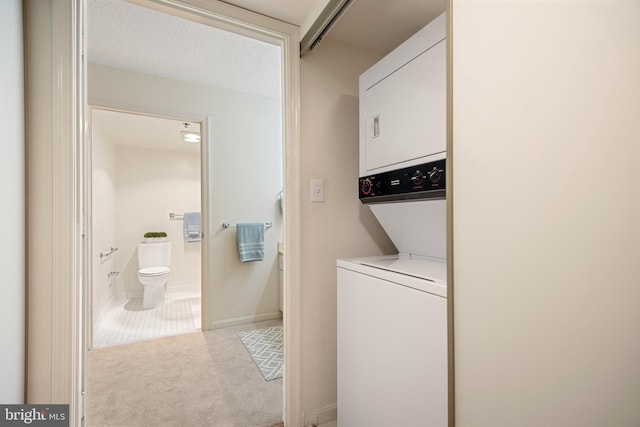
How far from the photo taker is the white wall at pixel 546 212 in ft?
1.66

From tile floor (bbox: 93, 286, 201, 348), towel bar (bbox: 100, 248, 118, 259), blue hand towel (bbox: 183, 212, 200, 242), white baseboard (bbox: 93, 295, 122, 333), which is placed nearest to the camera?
tile floor (bbox: 93, 286, 201, 348)

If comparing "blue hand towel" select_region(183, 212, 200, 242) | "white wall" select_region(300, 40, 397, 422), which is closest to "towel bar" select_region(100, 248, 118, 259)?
"blue hand towel" select_region(183, 212, 200, 242)

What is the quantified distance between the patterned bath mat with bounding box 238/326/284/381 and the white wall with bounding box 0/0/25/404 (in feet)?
4.82

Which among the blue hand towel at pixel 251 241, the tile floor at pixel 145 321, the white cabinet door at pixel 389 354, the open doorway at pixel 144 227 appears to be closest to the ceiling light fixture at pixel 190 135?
the open doorway at pixel 144 227

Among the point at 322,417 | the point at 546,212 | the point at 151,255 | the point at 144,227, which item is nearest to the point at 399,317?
the point at 546,212

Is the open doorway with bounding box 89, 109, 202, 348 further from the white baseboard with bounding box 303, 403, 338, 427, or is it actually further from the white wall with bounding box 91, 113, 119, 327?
the white baseboard with bounding box 303, 403, 338, 427

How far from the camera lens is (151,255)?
4180 mm

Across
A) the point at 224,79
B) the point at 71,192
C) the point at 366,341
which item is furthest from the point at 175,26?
the point at 366,341

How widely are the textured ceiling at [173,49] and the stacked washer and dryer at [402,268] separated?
3.90 ft

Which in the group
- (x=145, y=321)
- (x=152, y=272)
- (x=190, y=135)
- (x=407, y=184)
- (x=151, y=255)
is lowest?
(x=145, y=321)

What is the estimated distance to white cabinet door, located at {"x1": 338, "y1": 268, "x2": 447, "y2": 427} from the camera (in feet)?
3.13

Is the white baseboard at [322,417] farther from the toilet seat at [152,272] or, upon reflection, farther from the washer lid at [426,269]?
the toilet seat at [152,272]

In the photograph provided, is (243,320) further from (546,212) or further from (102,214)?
(546,212)

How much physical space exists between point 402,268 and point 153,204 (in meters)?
4.41
